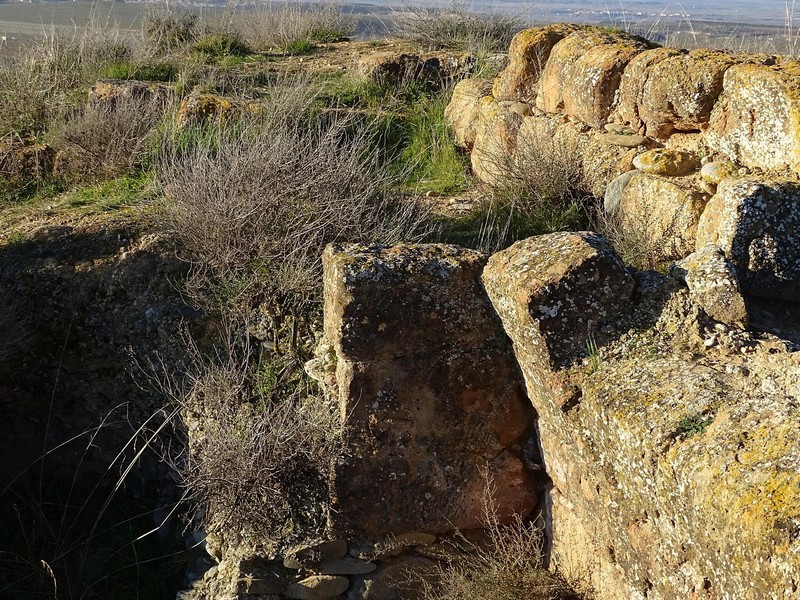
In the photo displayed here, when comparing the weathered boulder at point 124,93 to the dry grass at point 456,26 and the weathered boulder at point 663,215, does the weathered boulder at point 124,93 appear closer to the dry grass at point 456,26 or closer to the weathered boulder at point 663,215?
the dry grass at point 456,26

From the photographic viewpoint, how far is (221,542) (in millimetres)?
4117


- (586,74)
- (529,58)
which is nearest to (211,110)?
(529,58)

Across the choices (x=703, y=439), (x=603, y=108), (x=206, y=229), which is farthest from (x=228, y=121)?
(x=703, y=439)

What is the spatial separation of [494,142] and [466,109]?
900 mm

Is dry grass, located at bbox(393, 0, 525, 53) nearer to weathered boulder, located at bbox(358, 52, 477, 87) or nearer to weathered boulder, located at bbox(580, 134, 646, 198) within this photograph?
weathered boulder, located at bbox(358, 52, 477, 87)

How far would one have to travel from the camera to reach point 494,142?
5.85 m

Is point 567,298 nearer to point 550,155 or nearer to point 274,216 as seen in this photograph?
point 550,155

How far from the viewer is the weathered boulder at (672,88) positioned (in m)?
4.29

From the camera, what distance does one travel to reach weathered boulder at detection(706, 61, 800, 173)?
153 inches

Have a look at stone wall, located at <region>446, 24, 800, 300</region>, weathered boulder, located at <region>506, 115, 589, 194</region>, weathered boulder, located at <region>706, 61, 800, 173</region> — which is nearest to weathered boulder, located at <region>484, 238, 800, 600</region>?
stone wall, located at <region>446, 24, 800, 300</region>

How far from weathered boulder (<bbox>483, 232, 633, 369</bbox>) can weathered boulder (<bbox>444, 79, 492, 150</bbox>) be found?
3187mm

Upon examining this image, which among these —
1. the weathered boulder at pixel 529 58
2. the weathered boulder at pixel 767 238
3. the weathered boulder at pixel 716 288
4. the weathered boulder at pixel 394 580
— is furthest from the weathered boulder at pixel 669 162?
the weathered boulder at pixel 394 580

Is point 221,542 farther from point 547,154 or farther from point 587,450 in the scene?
point 547,154

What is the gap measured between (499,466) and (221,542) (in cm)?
142
